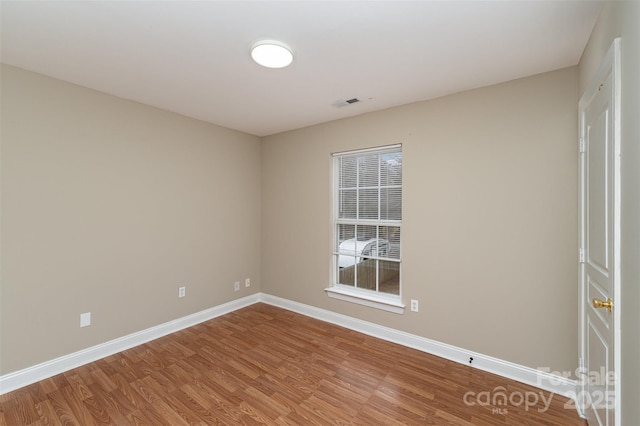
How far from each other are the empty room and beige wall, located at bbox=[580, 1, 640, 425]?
1 cm

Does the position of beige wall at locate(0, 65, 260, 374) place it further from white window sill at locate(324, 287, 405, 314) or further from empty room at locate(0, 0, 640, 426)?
white window sill at locate(324, 287, 405, 314)

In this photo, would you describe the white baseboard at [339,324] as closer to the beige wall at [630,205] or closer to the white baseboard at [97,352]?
the white baseboard at [97,352]

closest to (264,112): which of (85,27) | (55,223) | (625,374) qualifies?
(85,27)

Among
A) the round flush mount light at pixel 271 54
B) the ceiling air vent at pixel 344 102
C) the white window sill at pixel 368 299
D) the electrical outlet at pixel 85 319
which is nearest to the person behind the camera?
the round flush mount light at pixel 271 54

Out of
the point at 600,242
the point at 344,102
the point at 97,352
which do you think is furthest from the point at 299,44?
the point at 97,352

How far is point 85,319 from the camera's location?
2527 millimetres

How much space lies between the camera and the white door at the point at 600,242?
128 centimetres

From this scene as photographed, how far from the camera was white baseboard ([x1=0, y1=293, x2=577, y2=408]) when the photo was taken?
2.13 metres

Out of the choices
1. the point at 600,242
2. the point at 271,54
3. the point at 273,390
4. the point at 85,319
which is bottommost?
the point at 273,390

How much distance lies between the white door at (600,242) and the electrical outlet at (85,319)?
3.79 m

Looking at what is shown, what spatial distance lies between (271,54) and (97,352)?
10.2 ft

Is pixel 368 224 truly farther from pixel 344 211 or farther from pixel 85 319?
pixel 85 319

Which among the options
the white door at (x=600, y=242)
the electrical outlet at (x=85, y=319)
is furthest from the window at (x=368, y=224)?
the electrical outlet at (x=85, y=319)

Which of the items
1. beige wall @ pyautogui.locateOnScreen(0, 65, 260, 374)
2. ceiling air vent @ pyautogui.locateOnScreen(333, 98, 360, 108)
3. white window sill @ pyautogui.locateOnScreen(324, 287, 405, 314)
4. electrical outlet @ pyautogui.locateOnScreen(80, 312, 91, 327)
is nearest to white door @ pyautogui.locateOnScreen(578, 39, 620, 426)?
white window sill @ pyautogui.locateOnScreen(324, 287, 405, 314)
